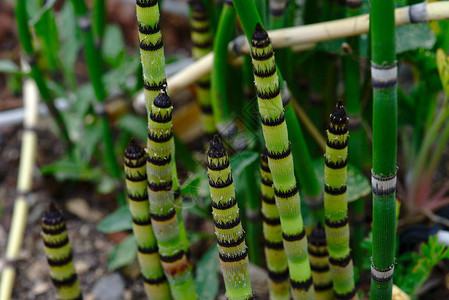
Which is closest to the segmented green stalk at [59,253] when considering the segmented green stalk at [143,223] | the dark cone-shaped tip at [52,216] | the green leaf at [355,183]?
the dark cone-shaped tip at [52,216]

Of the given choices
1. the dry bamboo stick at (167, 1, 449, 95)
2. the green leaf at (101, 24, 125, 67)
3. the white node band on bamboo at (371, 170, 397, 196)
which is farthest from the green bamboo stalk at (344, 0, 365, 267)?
the green leaf at (101, 24, 125, 67)

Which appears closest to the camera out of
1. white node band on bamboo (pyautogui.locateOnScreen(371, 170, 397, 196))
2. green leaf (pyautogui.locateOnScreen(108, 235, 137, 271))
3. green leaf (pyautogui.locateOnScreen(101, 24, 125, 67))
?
white node band on bamboo (pyautogui.locateOnScreen(371, 170, 397, 196))

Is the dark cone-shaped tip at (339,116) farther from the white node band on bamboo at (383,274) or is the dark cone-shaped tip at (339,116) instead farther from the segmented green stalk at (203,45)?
the segmented green stalk at (203,45)

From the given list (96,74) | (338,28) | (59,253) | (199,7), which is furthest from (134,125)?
(338,28)

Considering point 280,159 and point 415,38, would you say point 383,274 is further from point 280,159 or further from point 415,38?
point 415,38

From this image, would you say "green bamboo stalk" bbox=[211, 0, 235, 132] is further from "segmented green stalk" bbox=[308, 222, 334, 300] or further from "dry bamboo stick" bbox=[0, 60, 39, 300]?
"dry bamboo stick" bbox=[0, 60, 39, 300]

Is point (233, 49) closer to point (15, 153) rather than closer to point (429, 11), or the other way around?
point (429, 11)
